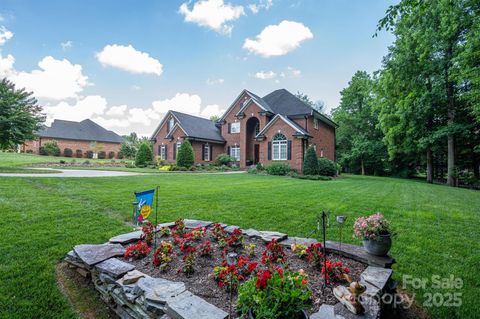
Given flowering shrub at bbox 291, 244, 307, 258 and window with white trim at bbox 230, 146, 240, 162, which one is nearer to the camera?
flowering shrub at bbox 291, 244, 307, 258

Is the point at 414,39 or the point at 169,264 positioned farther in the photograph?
the point at 414,39

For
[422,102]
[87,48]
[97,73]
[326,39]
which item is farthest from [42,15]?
[422,102]

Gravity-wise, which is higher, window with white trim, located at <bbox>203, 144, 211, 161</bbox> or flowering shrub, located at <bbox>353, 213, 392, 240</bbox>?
window with white trim, located at <bbox>203, 144, 211, 161</bbox>

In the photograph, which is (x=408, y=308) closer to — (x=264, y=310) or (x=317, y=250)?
(x=317, y=250)

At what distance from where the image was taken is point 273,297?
5.55 ft

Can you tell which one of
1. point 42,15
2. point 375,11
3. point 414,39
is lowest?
point 375,11

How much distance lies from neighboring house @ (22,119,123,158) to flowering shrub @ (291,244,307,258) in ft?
132

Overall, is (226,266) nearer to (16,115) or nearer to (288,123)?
(16,115)

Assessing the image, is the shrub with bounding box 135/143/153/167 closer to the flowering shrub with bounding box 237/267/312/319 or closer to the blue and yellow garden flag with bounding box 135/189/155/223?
the blue and yellow garden flag with bounding box 135/189/155/223

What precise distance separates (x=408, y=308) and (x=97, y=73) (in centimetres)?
2146

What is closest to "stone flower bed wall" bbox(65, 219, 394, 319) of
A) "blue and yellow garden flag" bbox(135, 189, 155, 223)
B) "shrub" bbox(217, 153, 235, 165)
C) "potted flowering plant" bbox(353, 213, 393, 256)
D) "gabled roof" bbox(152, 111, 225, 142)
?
"potted flowering plant" bbox(353, 213, 393, 256)

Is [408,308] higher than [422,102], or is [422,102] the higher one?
[422,102]

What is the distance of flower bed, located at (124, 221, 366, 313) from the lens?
7.52ft

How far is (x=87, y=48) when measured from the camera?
13.7 m
